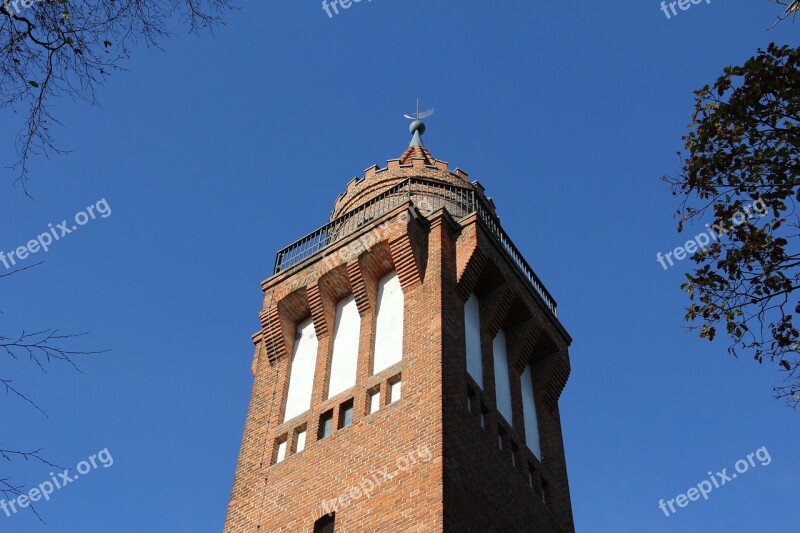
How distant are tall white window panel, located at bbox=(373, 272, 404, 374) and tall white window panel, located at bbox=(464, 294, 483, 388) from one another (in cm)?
152

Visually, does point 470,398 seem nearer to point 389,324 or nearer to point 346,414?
point 346,414

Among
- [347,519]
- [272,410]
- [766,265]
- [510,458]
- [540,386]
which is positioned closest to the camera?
[766,265]

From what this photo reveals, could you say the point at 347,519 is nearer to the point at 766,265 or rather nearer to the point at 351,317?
the point at 351,317

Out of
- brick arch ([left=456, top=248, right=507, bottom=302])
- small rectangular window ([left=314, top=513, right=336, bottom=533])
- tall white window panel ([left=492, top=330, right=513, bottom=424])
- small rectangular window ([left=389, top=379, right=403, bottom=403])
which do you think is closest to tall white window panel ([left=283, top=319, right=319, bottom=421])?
small rectangular window ([left=389, top=379, right=403, bottom=403])

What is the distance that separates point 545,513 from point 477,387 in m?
3.20

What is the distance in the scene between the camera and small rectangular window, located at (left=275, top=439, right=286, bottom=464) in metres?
20.5

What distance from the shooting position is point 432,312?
2062cm

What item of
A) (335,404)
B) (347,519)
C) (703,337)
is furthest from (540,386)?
(703,337)

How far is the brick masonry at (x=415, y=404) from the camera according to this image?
1758cm

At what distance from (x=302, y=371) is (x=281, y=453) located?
8.19 ft

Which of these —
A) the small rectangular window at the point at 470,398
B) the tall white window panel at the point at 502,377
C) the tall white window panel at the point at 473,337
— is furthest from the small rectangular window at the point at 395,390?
the tall white window panel at the point at 502,377

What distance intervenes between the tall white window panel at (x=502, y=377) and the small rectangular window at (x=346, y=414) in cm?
340

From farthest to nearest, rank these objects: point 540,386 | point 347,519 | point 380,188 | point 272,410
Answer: point 380,188 → point 540,386 → point 272,410 → point 347,519

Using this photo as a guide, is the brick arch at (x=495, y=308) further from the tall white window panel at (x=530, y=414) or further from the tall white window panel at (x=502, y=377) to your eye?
the tall white window panel at (x=530, y=414)
